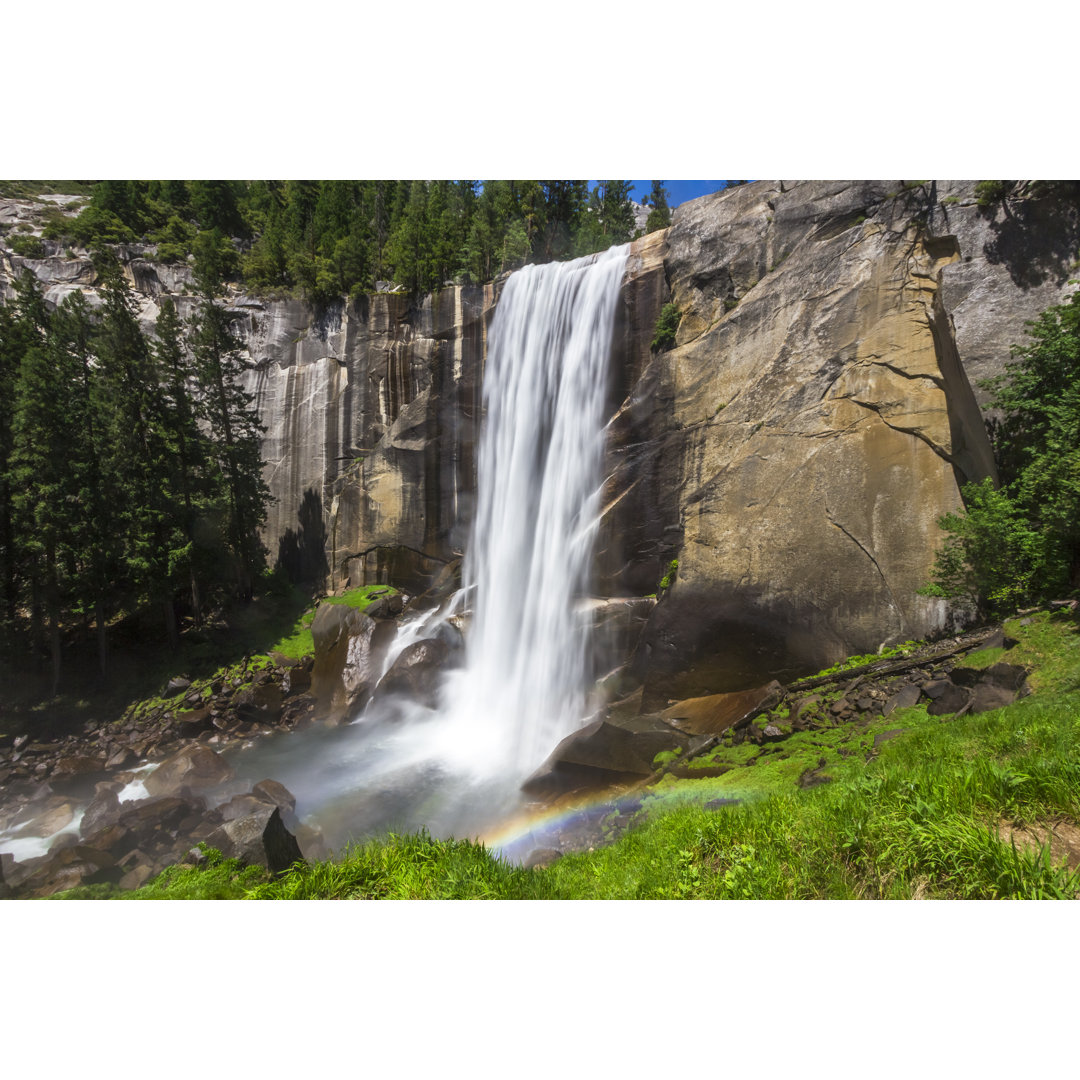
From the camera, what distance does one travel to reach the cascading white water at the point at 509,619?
9297 millimetres

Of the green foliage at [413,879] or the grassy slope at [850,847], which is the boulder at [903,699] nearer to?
the grassy slope at [850,847]

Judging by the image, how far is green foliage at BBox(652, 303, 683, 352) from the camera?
11422mm

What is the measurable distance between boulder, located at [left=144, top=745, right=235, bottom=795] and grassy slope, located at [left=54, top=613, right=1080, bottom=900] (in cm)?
565

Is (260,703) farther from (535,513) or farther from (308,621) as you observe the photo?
(535,513)

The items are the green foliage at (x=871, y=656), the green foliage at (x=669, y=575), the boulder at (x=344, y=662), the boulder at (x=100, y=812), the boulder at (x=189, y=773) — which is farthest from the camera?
the boulder at (x=344, y=662)

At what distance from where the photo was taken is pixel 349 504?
19062 millimetres

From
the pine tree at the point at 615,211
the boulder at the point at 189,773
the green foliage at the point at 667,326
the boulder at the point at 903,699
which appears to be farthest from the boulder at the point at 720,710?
the pine tree at the point at 615,211

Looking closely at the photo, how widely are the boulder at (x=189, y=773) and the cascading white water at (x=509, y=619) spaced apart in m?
0.62

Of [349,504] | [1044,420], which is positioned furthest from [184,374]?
[1044,420]

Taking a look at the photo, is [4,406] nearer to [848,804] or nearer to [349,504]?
[349,504]

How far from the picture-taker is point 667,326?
37.9 ft

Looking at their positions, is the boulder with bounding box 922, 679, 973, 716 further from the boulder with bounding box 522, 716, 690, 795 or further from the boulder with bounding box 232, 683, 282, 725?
the boulder with bounding box 232, 683, 282, 725

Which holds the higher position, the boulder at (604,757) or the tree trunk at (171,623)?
the tree trunk at (171,623)

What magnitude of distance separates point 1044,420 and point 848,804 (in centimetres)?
942
